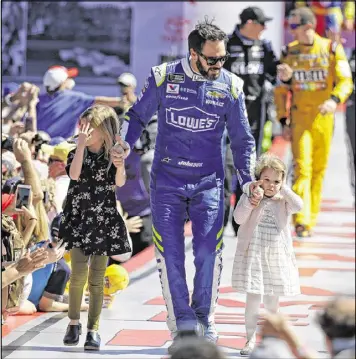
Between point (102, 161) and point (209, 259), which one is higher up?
point (102, 161)

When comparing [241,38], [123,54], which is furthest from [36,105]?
[123,54]

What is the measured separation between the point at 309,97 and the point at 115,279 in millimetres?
4377

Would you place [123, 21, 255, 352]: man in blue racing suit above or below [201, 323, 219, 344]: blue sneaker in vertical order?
above

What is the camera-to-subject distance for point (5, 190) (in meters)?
9.71

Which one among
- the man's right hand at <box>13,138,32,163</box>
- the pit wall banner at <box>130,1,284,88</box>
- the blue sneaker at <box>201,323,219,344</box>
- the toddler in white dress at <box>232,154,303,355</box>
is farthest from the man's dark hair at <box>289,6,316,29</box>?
the pit wall banner at <box>130,1,284,88</box>

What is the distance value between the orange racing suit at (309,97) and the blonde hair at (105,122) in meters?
5.07

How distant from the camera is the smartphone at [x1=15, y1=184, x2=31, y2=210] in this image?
9.23 meters

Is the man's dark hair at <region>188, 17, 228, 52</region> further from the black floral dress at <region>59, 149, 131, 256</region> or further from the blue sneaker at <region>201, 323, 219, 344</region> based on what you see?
the blue sneaker at <region>201, 323, 219, 344</region>

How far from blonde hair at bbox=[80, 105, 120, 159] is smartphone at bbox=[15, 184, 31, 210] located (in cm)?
80

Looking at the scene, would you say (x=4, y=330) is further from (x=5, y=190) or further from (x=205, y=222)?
(x=205, y=222)

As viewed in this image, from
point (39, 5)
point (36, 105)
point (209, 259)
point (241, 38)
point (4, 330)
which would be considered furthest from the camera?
point (39, 5)

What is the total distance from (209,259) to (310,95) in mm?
5617

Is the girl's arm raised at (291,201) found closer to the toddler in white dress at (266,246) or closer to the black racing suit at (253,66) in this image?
the toddler in white dress at (266,246)

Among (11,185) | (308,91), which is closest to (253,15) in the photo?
(308,91)
